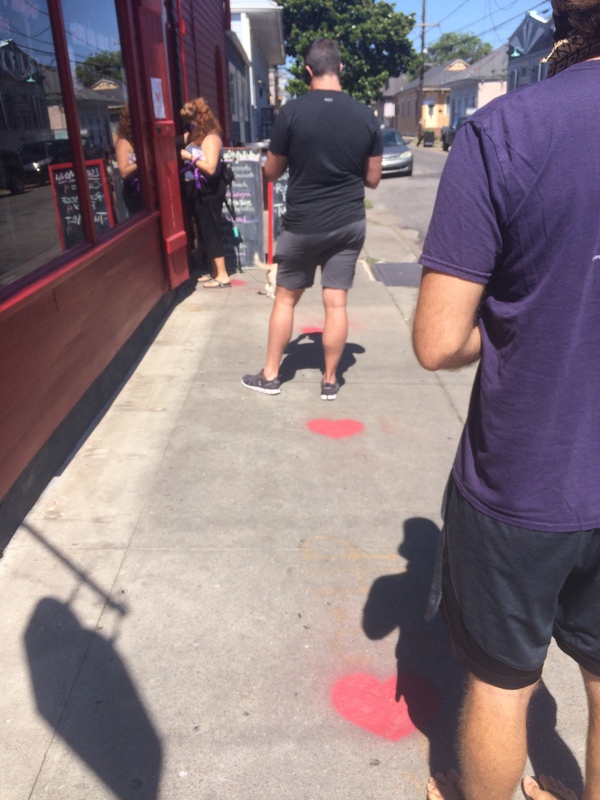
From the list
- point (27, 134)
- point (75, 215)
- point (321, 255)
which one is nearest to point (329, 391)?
point (321, 255)

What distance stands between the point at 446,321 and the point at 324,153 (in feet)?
9.31

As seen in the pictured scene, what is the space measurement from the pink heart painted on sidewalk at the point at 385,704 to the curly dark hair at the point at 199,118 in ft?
18.5

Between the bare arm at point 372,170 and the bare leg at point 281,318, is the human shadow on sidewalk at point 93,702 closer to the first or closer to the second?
the bare leg at point 281,318

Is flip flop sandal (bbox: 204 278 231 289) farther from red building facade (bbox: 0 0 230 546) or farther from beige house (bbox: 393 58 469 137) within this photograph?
beige house (bbox: 393 58 469 137)

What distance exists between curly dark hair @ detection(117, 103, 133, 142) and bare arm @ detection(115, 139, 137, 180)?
0.04 m

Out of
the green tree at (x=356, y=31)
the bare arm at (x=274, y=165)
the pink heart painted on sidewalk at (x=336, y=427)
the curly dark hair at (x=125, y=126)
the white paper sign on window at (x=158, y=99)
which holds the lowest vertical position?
the pink heart painted on sidewalk at (x=336, y=427)

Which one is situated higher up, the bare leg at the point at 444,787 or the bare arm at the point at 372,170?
the bare arm at the point at 372,170

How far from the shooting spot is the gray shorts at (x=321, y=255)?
161 inches

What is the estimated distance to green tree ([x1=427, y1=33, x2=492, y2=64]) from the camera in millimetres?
109188

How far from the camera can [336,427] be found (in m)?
4.02

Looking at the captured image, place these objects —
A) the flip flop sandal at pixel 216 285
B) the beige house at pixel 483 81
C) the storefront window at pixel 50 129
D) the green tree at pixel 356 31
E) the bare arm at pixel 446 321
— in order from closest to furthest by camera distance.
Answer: the bare arm at pixel 446 321 < the storefront window at pixel 50 129 < the flip flop sandal at pixel 216 285 < the green tree at pixel 356 31 < the beige house at pixel 483 81

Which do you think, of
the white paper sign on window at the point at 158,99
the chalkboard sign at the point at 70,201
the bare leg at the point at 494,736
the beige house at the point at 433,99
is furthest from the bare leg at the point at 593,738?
the beige house at the point at 433,99

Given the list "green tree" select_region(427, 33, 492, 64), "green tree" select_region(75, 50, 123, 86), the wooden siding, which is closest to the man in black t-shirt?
the wooden siding

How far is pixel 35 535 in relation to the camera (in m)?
3.02
